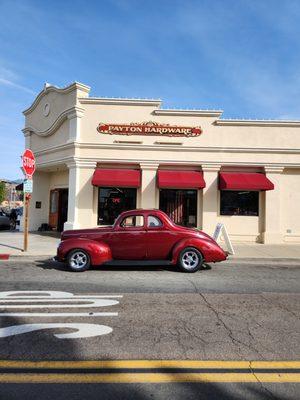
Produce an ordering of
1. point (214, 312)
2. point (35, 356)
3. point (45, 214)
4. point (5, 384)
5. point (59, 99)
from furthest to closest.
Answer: point (45, 214)
point (59, 99)
point (214, 312)
point (35, 356)
point (5, 384)

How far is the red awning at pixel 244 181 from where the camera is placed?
15617mm

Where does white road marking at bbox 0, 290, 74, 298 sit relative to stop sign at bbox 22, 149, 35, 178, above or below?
below

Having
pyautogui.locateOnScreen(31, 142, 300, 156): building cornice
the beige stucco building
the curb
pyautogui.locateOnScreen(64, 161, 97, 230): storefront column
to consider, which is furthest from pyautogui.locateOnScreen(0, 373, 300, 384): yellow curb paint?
pyautogui.locateOnScreen(31, 142, 300, 156): building cornice

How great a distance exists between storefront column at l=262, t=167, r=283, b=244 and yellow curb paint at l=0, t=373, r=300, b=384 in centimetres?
1320

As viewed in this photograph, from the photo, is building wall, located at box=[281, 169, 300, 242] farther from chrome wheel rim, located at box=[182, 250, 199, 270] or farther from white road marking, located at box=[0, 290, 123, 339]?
white road marking, located at box=[0, 290, 123, 339]

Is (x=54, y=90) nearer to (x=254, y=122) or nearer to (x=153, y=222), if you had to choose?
(x=254, y=122)

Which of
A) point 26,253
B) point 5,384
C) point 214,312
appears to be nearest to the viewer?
point 5,384

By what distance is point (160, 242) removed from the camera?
376 inches

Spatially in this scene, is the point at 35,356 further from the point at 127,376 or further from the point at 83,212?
the point at 83,212

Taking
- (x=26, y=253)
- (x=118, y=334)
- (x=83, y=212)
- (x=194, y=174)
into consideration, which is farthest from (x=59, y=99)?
(x=118, y=334)

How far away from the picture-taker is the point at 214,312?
583 centimetres

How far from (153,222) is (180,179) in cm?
646

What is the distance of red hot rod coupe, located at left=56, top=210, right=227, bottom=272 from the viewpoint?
934 cm

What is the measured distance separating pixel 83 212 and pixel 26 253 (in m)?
4.93
